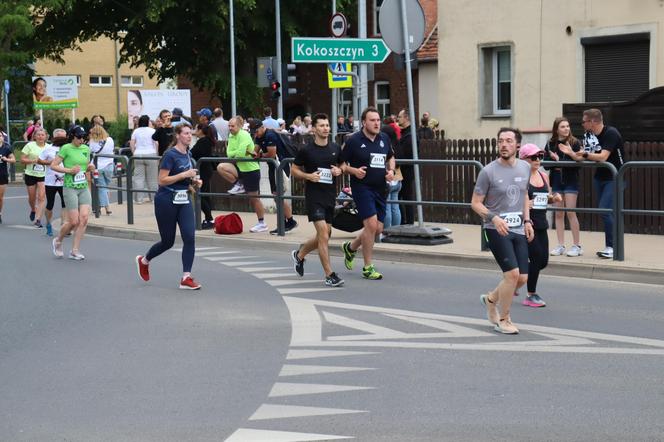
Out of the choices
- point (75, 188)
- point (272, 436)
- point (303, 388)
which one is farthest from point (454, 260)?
point (272, 436)

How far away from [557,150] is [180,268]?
4.85 meters

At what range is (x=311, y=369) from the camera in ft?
27.6

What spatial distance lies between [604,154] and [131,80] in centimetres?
7106

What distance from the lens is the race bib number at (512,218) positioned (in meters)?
9.96

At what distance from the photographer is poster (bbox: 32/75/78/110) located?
4222cm

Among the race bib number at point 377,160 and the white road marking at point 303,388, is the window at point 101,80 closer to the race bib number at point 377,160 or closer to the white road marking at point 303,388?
the race bib number at point 377,160

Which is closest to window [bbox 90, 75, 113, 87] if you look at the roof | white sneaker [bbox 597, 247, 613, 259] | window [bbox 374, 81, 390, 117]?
window [bbox 374, 81, 390, 117]

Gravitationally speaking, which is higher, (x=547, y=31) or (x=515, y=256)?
(x=547, y=31)

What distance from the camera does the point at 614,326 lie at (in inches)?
396

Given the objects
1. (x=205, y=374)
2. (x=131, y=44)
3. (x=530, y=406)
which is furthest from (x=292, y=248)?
(x=131, y=44)

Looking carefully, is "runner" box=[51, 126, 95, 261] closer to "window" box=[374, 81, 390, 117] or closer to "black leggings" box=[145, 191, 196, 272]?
"black leggings" box=[145, 191, 196, 272]

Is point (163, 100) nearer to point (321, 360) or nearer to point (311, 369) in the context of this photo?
point (321, 360)

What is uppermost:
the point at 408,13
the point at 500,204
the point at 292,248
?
the point at 408,13

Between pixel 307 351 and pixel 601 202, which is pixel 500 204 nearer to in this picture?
pixel 307 351
